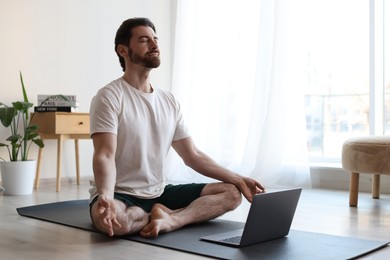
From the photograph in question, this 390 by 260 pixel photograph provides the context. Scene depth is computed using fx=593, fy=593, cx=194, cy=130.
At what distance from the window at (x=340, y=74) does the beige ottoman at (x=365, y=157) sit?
3.67 feet

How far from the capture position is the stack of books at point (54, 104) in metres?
4.24

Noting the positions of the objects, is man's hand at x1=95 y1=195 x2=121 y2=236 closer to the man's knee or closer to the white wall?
the man's knee

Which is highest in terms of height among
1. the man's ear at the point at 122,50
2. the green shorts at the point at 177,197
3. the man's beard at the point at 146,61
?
the man's ear at the point at 122,50

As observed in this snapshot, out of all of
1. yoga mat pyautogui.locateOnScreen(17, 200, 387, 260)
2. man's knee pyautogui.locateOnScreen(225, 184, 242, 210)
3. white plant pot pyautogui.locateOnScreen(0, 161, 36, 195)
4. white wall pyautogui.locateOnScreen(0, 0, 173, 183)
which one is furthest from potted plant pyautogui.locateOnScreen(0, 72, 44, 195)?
man's knee pyautogui.locateOnScreen(225, 184, 242, 210)

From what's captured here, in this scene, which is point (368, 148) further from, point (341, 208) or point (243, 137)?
point (243, 137)

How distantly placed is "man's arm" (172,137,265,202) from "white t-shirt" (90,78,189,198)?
0.37ft

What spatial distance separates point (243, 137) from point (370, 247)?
2.67 meters

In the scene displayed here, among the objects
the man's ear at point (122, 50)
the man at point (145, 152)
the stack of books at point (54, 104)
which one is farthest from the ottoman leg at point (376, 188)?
the stack of books at point (54, 104)


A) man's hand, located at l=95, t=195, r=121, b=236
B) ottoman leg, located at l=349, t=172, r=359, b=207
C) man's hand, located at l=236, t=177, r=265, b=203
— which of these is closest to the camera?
man's hand, located at l=95, t=195, r=121, b=236

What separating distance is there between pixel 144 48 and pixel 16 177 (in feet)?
6.09

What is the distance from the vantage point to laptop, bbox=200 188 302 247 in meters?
2.07

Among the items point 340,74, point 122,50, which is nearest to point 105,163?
point 122,50

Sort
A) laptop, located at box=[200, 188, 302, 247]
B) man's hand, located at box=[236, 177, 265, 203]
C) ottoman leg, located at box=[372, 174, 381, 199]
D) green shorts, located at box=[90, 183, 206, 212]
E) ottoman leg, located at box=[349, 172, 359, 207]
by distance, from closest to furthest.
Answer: laptop, located at box=[200, 188, 302, 247] < man's hand, located at box=[236, 177, 265, 203] < green shorts, located at box=[90, 183, 206, 212] < ottoman leg, located at box=[349, 172, 359, 207] < ottoman leg, located at box=[372, 174, 381, 199]

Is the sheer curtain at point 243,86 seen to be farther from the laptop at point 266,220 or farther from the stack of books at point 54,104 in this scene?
the laptop at point 266,220
